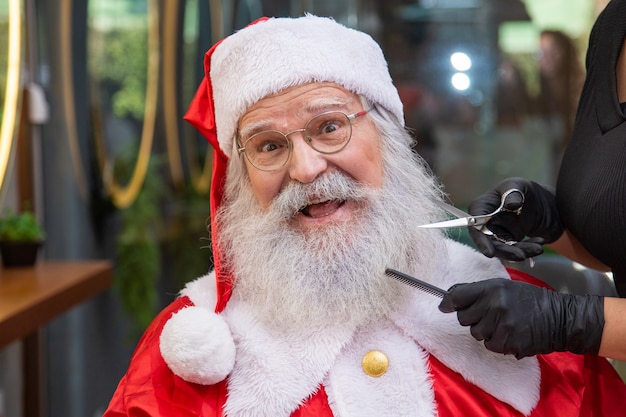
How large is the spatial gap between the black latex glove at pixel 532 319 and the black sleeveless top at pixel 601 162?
154mm

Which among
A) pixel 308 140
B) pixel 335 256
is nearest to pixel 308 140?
pixel 308 140

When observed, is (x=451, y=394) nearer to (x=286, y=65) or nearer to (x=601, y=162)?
(x=601, y=162)

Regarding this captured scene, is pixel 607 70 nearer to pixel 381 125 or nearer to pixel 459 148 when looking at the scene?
pixel 381 125

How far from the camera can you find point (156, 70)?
158 inches

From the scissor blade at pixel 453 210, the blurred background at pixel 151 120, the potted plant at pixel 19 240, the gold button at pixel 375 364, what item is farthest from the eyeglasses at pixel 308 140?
the potted plant at pixel 19 240

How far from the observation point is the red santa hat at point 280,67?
1542 millimetres

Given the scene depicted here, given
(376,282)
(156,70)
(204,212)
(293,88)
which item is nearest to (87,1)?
(156,70)

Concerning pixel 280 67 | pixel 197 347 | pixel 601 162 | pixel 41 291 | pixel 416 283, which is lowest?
pixel 41 291

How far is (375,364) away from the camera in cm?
144

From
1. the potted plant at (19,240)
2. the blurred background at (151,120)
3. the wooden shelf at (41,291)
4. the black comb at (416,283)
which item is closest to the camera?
the black comb at (416,283)

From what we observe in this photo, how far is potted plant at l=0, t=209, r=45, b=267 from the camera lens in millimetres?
2623

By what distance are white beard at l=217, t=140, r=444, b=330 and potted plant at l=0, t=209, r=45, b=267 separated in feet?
4.22

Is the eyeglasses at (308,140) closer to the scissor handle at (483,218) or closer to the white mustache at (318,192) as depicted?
the white mustache at (318,192)

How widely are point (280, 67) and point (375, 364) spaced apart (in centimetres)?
58
